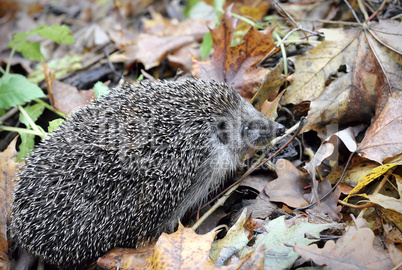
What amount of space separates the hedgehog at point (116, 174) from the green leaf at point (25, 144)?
3.03ft

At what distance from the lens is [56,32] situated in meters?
5.29

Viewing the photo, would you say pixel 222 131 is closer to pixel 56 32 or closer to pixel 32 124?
pixel 32 124

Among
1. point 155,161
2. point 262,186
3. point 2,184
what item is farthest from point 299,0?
point 2,184

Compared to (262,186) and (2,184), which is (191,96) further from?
(2,184)

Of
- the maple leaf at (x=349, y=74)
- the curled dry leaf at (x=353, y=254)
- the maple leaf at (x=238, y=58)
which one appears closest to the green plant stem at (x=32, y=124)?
the maple leaf at (x=238, y=58)

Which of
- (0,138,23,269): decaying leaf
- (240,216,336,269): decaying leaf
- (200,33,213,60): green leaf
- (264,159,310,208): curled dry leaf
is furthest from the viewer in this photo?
(200,33,213,60): green leaf

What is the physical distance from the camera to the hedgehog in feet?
10.8

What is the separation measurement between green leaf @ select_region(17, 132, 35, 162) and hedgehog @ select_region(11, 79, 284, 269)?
3.03ft

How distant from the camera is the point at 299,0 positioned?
5980 mm

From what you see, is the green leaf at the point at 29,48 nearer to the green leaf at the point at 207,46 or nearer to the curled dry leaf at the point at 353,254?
the green leaf at the point at 207,46

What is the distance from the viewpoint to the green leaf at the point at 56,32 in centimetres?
511

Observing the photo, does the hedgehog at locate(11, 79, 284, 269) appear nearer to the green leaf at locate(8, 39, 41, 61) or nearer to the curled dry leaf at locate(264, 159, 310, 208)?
the curled dry leaf at locate(264, 159, 310, 208)

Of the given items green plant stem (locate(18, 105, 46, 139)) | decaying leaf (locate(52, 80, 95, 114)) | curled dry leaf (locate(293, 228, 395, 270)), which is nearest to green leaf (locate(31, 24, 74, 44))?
decaying leaf (locate(52, 80, 95, 114))

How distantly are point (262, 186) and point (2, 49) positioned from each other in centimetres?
635
